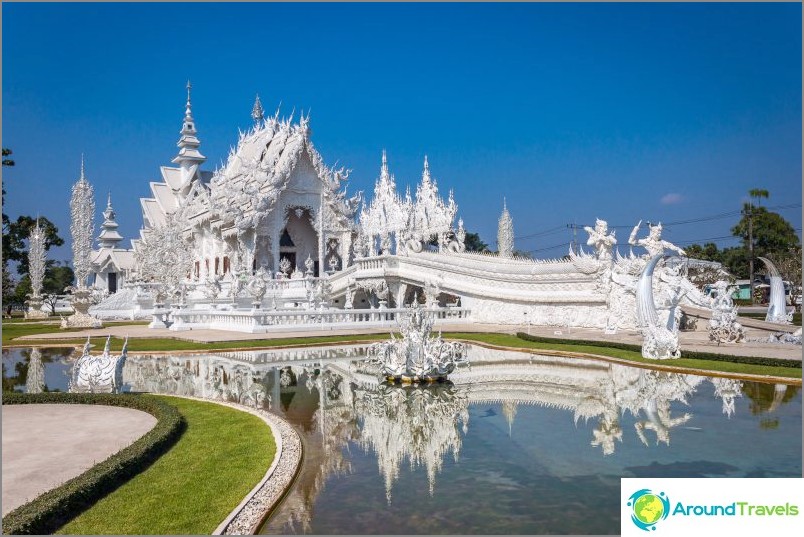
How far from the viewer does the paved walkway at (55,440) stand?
20.3 ft

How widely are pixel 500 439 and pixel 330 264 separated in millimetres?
33248

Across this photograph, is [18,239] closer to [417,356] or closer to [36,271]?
[36,271]

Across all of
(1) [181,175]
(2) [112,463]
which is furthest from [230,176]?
(2) [112,463]

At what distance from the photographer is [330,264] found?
40656 millimetres

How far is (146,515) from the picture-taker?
534cm

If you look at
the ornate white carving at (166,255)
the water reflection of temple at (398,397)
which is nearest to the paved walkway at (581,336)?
the water reflection of temple at (398,397)

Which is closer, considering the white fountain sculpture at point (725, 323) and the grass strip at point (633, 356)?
the grass strip at point (633, 356)

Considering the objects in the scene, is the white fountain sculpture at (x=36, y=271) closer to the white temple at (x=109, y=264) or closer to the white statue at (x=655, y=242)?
the white temple at (x=109, y=264)

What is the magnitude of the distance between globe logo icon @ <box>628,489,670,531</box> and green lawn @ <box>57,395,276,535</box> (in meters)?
3.22

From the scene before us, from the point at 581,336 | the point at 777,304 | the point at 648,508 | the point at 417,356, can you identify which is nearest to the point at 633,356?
the point at 581,336

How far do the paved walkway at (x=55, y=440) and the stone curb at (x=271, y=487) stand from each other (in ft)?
5.95

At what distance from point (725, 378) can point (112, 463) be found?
34.2 ft

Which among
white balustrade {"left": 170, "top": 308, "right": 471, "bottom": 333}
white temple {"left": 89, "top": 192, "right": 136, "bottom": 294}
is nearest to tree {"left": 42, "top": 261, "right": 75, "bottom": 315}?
white temple {"left": 89, "top": 192, "right": 136, "bottom": 294}

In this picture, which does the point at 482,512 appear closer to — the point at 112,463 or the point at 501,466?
the point at 501,466
